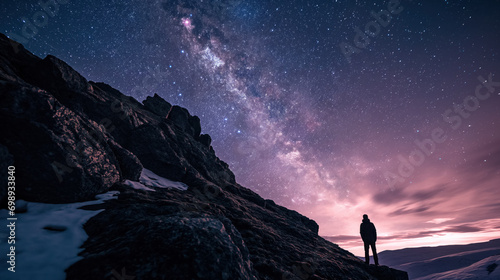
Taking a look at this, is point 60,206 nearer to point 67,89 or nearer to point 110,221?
point 110,221

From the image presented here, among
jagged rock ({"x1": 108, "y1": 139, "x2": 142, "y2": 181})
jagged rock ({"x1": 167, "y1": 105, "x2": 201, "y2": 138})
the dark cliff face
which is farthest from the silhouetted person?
jagged rock ({"x1": 167, "y1": 105, "x2": 201, "y2": 138})

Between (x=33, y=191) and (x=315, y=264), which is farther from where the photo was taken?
(x=315, y=264)

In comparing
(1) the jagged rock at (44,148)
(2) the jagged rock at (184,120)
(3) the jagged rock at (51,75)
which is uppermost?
(2) the jagged rock at (184,120)

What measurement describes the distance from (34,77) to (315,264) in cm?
1861

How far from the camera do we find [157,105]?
1330 inches

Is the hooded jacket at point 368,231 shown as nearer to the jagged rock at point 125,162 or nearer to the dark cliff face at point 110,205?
the dark cliff face at point 110,205

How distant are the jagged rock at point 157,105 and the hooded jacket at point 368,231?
31380 mm

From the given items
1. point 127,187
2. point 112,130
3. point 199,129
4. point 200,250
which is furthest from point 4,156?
point 199,129

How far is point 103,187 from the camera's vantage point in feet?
28.4

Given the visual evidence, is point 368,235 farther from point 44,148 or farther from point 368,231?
point 44,148

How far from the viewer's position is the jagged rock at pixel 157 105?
3259 centimetres

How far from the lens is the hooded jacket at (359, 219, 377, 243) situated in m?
14.7

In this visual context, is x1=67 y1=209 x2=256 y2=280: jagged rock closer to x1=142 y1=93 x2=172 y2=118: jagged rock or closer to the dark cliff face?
the dark cliff face

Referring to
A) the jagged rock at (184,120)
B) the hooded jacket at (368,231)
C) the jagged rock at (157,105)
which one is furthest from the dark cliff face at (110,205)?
the jagged rock at (184,120)
